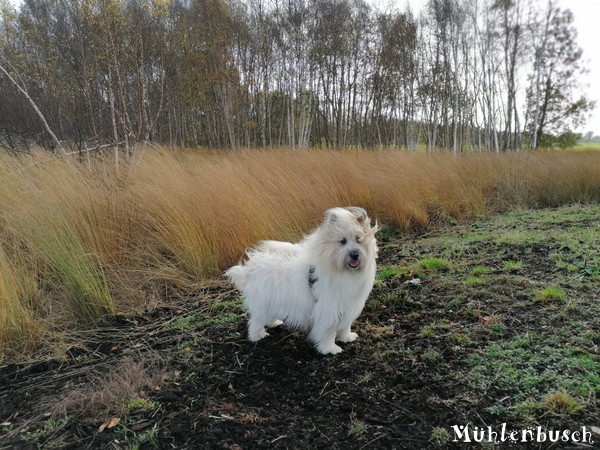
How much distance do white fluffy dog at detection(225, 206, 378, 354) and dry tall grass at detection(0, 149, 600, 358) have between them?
160 cm

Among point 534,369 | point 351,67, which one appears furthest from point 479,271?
point 351,67

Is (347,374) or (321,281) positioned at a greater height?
(321,281)

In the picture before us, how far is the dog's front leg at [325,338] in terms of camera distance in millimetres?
3141

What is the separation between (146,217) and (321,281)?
9.16ft

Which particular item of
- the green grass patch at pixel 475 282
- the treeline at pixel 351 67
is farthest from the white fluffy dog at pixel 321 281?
the treeline at pixel 351 67

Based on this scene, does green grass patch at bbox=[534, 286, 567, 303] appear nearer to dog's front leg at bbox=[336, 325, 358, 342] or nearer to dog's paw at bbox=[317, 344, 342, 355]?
dog's front leg at bbox=[336, 325, 358, 342]

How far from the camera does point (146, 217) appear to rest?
4.88 metres

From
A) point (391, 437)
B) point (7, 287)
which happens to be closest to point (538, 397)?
point (391, 437)

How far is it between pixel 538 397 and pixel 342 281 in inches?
55.8

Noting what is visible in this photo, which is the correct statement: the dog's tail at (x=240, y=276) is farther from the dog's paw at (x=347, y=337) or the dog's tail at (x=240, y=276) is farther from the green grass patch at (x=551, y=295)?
the green grass patch at (x=551, y=295)

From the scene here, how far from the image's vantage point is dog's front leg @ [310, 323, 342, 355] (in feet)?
10.3

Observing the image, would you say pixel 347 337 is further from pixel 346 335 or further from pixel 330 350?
pixel 330 350

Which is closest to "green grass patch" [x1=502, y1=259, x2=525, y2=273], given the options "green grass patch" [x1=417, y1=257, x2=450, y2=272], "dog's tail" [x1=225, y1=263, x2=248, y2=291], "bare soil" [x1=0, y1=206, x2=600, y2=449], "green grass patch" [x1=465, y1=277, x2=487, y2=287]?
"bare soil" [x1=0, y1=206, x2=600, y2=449]

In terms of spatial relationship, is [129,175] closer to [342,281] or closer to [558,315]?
[342,281]
